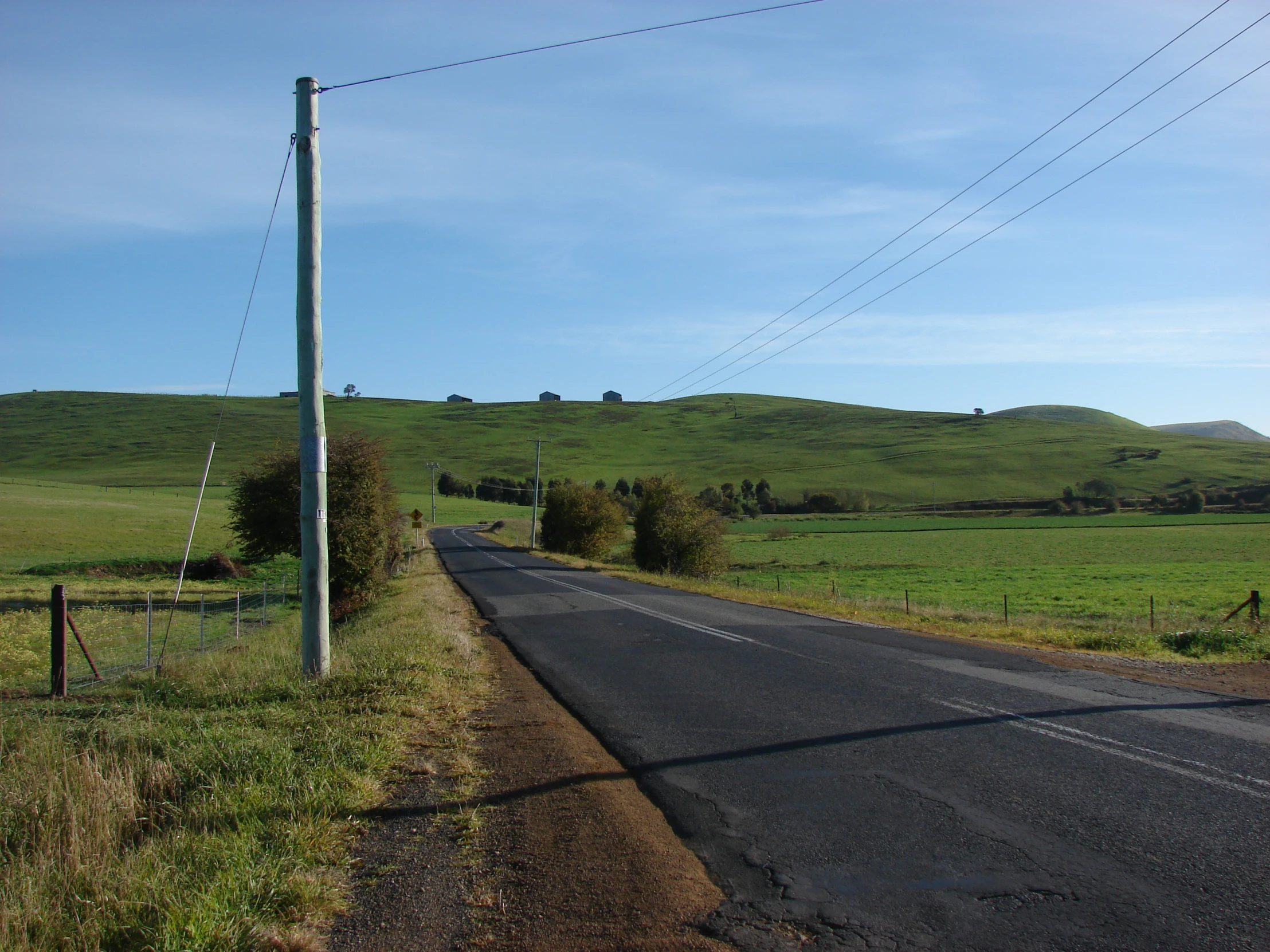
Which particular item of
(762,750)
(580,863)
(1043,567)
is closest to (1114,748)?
(762,750)

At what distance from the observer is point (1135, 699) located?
889 centimetres

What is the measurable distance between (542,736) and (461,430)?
178 meters

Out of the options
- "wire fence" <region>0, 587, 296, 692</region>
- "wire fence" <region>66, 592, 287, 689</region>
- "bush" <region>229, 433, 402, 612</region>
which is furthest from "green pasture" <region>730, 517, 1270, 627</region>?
"wire fence" <region>0, 587, 296, 692</region>

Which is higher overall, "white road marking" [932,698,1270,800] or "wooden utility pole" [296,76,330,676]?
"wooden utility pole" [296,76,330,676]

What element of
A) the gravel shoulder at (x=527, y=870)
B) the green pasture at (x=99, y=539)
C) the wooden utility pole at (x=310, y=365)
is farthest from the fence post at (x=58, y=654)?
the green pasture at (x=99, y=539)

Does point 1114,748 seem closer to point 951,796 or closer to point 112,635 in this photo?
point 951,796

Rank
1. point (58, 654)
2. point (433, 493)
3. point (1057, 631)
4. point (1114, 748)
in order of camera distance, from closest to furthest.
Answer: point (1114, 748) → point (58, 654) → point (1057, 631) → point (433, 493)

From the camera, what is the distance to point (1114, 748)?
6.86 meters

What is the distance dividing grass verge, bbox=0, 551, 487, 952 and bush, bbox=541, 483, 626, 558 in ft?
171

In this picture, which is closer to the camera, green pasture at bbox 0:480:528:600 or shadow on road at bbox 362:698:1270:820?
shadow on road at bbox 362:698:1270:820

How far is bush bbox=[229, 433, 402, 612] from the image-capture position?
90.5ft

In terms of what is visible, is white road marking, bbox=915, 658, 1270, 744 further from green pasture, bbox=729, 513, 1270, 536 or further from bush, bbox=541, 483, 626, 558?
green pasture, bbox=729, 513, 1270, 536

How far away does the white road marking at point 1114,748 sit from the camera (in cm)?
590

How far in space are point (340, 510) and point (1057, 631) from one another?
2078 centimetres
